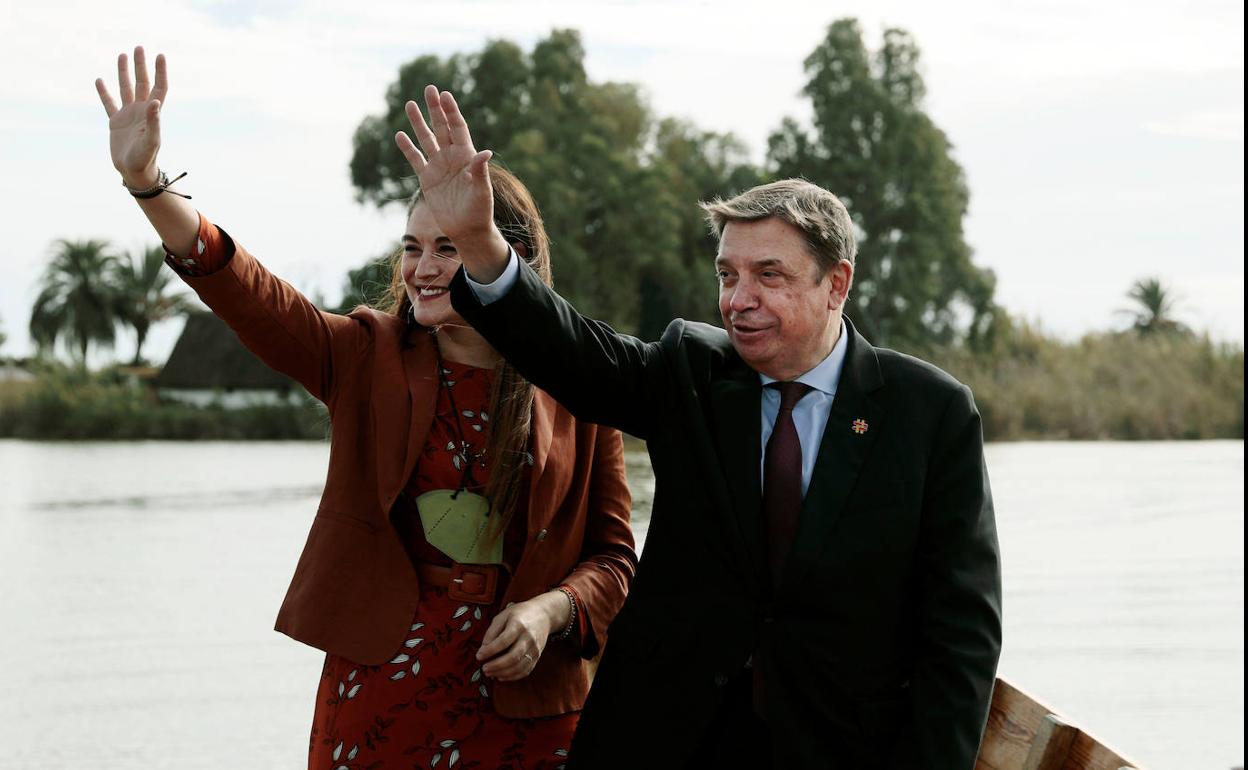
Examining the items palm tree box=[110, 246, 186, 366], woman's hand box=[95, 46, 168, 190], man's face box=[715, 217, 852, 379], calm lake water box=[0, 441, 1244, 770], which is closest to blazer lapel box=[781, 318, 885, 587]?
man's face box=[715, 217, 852, 379]

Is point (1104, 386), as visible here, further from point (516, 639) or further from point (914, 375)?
point (516, 639)

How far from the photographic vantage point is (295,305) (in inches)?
125

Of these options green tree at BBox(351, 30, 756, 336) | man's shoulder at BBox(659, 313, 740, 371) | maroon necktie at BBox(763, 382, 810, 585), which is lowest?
maroon necktie at BBox(763, 382, 810, 585)

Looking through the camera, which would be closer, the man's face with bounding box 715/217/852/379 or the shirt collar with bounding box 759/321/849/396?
the man's face with bounding box 715/217/852/379

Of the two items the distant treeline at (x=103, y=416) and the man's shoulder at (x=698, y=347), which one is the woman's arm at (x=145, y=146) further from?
the distant treeline at (x=103, y=416)

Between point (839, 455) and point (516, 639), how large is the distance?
2.44 feet

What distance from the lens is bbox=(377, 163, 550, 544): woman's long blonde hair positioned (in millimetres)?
3248

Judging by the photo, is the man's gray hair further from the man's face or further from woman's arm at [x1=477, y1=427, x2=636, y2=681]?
woman's arm at [x1=477, y1=427, x2=636, y2=681]

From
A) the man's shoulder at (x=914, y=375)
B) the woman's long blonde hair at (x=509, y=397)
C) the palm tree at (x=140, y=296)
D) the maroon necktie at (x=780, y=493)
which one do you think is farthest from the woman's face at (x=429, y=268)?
the palm tree at (x=140, y=296)

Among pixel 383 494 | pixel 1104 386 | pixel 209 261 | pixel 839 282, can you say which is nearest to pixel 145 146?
pixel 209 261

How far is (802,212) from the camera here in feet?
9.44

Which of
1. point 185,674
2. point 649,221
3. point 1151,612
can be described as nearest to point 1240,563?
point 1151,612

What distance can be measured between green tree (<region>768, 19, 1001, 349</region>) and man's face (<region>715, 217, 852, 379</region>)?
45.4 metres

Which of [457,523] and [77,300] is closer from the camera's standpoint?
[457,523]
